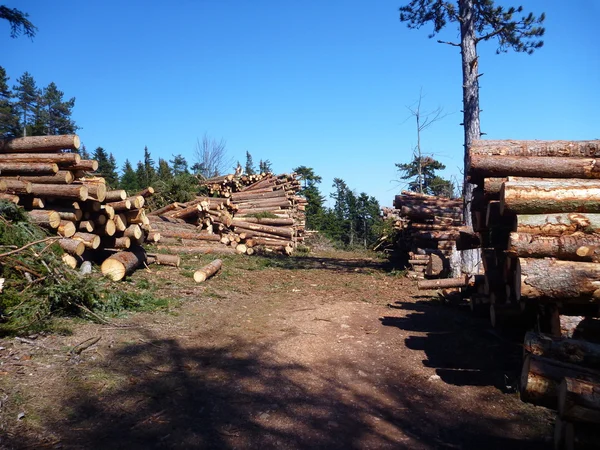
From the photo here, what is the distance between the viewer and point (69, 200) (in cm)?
838

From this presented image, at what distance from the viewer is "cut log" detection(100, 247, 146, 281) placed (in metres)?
8.05

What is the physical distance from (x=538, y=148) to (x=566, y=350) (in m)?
2.85

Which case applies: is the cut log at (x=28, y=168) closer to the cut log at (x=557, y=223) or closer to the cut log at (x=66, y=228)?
the cut log at (x=66, y=228)

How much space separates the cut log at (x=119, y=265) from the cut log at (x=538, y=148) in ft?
20.4

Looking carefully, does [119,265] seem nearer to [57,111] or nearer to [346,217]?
[346,217]

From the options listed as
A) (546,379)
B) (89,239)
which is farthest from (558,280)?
(89,239)

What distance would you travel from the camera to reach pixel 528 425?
389cm

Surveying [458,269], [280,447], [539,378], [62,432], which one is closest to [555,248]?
A: [539,378]

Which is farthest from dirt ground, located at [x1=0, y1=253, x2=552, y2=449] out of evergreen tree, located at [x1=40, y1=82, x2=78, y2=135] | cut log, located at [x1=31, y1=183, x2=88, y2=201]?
evergreen tree, located at [x1=40, y1=82, x2=78, y2=135]

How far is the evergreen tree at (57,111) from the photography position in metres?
44.0

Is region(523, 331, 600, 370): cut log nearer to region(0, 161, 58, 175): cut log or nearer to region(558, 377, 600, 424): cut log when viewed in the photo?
region(558, 377, 600, 424): cut log

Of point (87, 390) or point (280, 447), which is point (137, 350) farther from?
point (280, 447)

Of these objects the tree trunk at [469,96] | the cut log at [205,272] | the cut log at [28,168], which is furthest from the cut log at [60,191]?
the tree trunk at [469,96]

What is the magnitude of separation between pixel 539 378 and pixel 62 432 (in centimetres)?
357
